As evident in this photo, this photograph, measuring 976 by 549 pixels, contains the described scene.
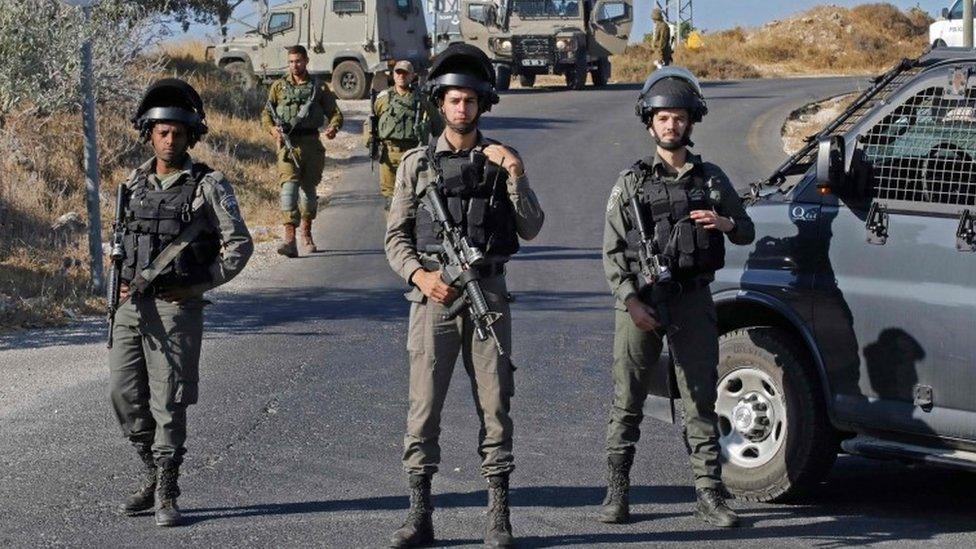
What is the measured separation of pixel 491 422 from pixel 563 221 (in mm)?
11851

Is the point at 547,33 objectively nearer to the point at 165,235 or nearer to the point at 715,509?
the point at 165,235

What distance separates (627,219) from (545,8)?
3369 cm

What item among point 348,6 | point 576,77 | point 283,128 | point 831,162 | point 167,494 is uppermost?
point 348,6

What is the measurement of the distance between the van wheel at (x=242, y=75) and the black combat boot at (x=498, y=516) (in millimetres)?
23854

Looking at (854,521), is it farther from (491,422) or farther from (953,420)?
(491,422)

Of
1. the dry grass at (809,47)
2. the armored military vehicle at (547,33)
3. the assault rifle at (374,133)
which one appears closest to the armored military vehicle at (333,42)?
the armored military vehicle at (547,33)

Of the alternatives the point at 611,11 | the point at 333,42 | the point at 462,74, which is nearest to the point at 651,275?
the point at 462,74

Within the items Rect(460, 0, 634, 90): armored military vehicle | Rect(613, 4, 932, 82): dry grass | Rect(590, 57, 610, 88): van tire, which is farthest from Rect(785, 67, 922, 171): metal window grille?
Rect(613, 4, 932, 82): dry grass

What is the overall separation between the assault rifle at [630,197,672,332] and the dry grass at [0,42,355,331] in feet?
23.0

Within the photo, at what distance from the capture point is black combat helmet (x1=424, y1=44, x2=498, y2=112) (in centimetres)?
621

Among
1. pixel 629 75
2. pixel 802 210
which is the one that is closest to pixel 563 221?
pixel 802 210

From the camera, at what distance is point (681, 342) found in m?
6.60

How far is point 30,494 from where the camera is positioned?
721cm

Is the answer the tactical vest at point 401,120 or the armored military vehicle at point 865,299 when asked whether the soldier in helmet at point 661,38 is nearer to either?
the tactical vest at point 401,120
